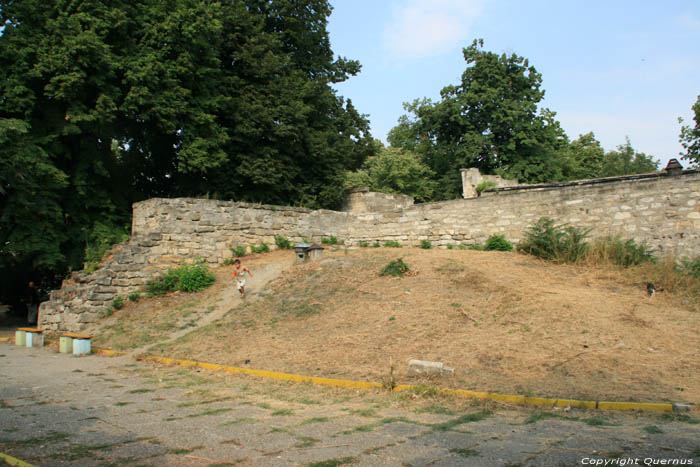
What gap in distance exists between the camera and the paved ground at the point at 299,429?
3.93 meters

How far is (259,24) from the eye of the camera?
793 inches

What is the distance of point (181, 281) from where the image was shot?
13969 mm

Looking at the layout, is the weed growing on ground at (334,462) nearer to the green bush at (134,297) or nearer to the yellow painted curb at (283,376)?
the yellow painted curb at (283,376)

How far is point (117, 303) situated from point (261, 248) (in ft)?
17.2

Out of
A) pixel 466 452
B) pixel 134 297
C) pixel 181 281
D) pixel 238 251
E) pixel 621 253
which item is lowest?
pixel 466 452

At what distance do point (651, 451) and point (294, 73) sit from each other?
19615 millimetres

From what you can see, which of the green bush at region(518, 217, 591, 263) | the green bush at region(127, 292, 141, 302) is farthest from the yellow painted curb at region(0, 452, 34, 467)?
the green bush at region(518, 217, 591, 263)

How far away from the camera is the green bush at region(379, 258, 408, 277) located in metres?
12.1

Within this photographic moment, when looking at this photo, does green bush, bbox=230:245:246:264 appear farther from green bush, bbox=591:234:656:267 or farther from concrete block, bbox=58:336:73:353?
green bush, bbox=591:234:656:267

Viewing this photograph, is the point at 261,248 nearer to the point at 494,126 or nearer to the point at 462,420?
the point at 462,420

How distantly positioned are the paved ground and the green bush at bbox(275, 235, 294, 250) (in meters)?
10.4

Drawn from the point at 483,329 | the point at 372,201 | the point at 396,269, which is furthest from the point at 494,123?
the point at 483,329

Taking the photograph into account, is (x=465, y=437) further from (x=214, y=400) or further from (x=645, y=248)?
(x=645, y=248)

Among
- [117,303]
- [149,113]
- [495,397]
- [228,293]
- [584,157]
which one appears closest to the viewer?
[495,397]
